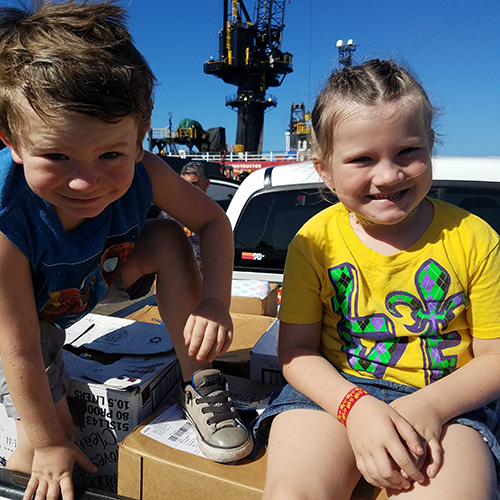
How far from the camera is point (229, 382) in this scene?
1476mm

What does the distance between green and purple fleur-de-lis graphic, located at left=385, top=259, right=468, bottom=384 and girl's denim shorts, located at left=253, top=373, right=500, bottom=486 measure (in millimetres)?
100

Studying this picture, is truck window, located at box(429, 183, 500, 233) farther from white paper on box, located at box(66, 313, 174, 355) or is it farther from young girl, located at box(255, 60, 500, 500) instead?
white paper on box, located at box(66, 313, 174, 355)

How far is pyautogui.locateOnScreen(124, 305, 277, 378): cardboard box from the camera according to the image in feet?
4.99

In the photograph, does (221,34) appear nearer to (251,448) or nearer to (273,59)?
(273,59)

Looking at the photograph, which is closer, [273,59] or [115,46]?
[115,46]

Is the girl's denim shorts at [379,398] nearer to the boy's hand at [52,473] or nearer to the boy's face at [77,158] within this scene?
the boy's hand at [52,473]

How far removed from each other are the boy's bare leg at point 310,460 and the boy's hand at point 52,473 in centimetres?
54

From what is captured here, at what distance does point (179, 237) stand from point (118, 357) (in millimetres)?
532

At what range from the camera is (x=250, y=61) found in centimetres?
2914

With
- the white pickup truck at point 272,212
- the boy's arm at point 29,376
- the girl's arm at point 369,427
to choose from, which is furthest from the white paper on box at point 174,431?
the white pickup truck at point 272,212

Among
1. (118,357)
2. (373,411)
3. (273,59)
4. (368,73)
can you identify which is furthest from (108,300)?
(273,59)

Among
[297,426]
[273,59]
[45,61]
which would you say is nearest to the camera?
[45,61]

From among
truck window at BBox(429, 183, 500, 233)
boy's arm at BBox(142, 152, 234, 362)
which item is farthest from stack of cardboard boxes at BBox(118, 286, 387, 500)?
truck window at BBox(429, 183, 500, 233)

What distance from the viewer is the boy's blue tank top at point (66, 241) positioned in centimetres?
98
